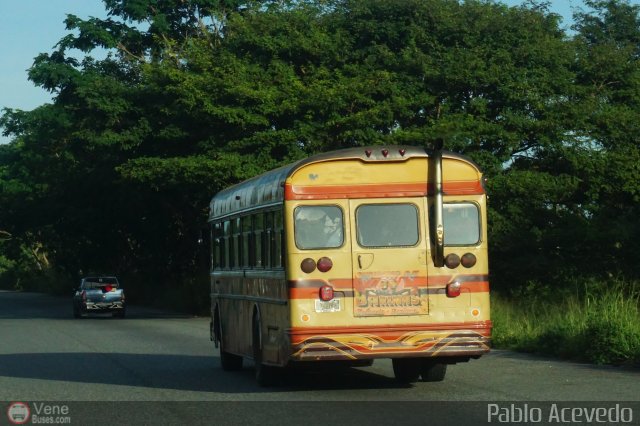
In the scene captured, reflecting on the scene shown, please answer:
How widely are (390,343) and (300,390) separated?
1584 mm

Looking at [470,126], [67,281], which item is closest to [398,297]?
[470,126]

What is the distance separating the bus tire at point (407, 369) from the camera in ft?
50.1

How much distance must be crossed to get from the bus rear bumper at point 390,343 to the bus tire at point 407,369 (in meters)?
1.23

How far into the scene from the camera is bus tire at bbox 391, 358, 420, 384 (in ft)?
50.1

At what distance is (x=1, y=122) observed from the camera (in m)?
75.1

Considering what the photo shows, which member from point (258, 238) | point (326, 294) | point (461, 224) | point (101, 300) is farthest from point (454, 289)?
point (101, 300)

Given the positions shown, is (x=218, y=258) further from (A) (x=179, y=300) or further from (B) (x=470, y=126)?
(A) (x=179, y=300)

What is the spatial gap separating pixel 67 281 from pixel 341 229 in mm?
75800

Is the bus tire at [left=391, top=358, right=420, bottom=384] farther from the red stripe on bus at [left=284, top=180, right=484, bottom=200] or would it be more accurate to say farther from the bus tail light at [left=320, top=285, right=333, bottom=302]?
the red stripe on bus at [left=284, top=180, right=484, bottom=200]

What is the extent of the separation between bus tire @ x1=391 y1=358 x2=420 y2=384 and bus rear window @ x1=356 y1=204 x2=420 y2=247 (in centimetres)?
181

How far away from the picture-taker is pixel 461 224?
14.3 metres

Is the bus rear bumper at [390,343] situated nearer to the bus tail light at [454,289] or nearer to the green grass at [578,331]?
the bus tail light at [454,289]

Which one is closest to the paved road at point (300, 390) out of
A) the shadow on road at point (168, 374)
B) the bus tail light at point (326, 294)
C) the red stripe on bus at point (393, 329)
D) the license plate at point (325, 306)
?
the shadow on road at point (168, 374)

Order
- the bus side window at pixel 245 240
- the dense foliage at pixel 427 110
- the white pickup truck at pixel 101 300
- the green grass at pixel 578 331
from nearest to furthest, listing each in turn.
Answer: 1. the bus side window at pixel 245 240
2. the green grass at pixel 578 331
3. the dense foliage at pixel 427 110
4. the white pickup truck at pixel 101 300
